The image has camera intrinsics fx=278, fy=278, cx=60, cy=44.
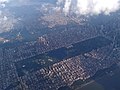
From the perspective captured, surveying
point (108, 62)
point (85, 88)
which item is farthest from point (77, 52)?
point (85, 88)

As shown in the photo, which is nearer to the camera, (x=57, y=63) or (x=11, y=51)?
(x=57, y=63)

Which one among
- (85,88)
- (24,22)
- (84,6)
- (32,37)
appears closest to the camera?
(85,88)

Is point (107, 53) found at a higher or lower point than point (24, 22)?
higher

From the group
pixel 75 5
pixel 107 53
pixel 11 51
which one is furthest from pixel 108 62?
pixel 75 5

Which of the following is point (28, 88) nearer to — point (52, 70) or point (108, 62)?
point (52, 70)

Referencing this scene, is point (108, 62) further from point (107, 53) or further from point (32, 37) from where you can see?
point (32, 37)

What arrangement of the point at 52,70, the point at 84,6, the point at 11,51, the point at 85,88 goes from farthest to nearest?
the point at 84,6 < the point at 11,51 < the point at 52,70 < the point at 85,88
